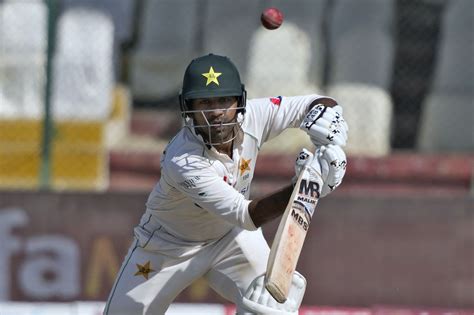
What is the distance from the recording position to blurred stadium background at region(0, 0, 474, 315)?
700cm

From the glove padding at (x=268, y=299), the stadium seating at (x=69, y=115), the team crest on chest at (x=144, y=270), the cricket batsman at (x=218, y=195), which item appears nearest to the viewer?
the cricket batsman at (x=218, y=195)

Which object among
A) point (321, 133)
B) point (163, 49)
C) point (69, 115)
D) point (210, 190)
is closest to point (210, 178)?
point (210, 190)

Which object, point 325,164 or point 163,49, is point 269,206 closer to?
point 325,164

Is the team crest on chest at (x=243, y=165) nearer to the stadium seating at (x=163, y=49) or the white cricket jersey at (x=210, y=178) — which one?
the white cricket jersey at (x=210, y=178)

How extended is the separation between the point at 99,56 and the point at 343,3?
175cm

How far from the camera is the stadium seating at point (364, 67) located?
764cm

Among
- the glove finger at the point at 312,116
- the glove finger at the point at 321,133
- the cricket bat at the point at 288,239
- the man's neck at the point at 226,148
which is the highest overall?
the glove finger at the point at 312,116

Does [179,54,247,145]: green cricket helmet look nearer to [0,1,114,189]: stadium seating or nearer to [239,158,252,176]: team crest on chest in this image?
[239,158,252,176]: team crest on chest

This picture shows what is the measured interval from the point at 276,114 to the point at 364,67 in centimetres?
334

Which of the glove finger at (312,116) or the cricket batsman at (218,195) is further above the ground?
the glove finger at (312,116)

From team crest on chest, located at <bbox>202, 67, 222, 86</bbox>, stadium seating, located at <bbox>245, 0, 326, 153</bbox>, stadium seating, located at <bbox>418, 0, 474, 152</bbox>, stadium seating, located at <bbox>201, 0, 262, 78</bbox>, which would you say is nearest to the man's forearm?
team crest on chest, located at <bbox>202, 67, 222, 86</bbox>

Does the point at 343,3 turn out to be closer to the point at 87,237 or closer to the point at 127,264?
the point at 87,237

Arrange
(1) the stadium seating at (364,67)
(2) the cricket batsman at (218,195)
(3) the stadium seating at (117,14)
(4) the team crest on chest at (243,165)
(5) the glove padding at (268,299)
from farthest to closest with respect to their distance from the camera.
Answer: (3) the stadium seating at (117,14), (1) the stadium seating at (364,67), (4) the team crest on chest at (243,165), (5) the glove padding at (268,299), (2) the cricket batsman at (218,195)

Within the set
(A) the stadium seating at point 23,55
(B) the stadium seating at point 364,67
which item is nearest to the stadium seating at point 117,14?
(A) the stadium seating at point 23,55
